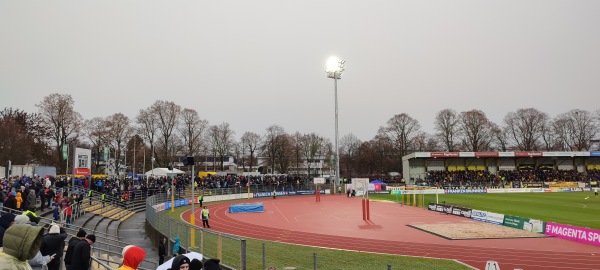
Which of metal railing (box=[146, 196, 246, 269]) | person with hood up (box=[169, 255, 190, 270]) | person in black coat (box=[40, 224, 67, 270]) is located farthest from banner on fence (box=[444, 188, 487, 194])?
person with hood up (box=[169, 255, 190, 270])

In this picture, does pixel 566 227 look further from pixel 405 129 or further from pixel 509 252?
pixel 405 129

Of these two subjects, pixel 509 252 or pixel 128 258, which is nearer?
pixel 128 258

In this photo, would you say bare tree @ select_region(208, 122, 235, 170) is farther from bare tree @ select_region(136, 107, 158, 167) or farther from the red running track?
the red running track

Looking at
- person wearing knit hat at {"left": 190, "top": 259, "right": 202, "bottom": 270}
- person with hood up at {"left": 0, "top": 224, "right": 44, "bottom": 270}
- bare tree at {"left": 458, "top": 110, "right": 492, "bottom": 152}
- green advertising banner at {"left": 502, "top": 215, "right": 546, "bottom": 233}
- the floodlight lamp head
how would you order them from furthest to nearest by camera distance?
bare tree at {"left": 458, "top": 110, "right": 492, "bottom": 152}, the floodlight lamp head, green advertising banner at {"left": 502, "top": 215, "right": 546, "bottom": 233}, person wearing knit hat at {"left": 190, "top": 259, "right": 202, "bottom": 270}, person with hood up at {"left": 0, "top": 224, "right": 44, "bottom": 270}

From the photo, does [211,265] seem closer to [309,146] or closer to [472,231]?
[472,231]

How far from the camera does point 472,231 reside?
25359mm

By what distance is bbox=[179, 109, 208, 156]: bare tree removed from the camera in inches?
2872

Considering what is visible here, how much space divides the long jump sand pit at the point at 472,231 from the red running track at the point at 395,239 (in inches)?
24.2

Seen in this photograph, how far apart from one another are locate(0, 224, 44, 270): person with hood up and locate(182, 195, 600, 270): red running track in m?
16.8

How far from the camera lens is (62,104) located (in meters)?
55.5

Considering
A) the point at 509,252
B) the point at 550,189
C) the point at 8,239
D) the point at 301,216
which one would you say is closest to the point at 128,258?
the point at 8,239

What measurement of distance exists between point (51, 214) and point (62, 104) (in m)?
38.8

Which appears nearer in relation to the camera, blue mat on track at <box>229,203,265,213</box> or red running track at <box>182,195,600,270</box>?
red running track at <box>182,195,600,270</box>

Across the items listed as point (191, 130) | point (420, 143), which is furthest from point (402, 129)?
point (191, 130)
